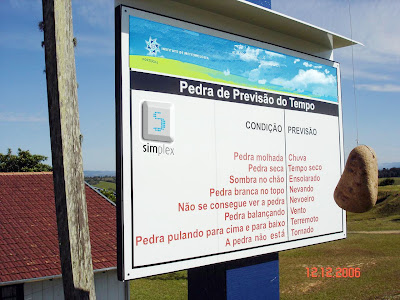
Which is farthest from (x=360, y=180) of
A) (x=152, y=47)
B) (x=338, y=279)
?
(x=338, y=279)

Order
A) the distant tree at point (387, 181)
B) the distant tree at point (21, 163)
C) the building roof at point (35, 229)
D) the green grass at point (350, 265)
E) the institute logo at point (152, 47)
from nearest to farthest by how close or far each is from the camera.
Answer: the institute logo at point (152, 47) → the building roof at point (35, 229) → the green grass at point (350, 265) → the distant tree at point (21, 163) → the distant tree at point (387, 181)

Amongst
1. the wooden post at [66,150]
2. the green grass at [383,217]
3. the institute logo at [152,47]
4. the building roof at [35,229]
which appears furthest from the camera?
the green grass at [383,217]

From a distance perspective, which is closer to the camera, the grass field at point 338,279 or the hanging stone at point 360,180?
the hanging stone at point 360,180

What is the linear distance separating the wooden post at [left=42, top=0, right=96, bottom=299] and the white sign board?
48cm

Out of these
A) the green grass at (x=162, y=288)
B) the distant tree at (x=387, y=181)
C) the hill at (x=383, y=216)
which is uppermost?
the distant tree at (x=387, y=181)

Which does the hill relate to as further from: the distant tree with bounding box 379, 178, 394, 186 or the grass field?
the distant tree with bounding box 379, 178, 394, 186

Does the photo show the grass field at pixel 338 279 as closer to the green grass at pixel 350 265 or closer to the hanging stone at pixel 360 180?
the green grass at pixel 350 265

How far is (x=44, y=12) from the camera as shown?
145 inches

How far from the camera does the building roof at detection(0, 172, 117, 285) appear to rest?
456 inches

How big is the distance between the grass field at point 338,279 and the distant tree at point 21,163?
11.9 meters

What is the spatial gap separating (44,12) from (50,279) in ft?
31.8

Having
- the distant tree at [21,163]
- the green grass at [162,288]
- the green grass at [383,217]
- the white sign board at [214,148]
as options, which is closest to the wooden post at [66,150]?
the white sign board at [214,148]
